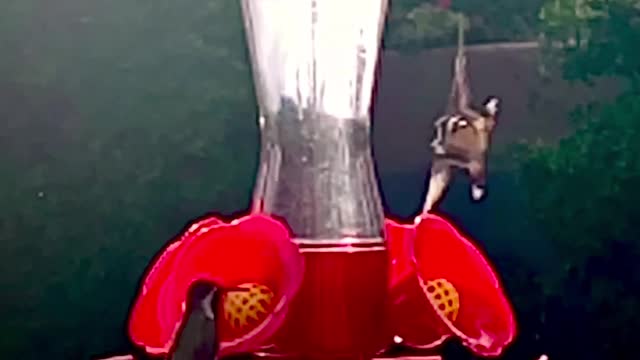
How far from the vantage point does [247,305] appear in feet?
3.24

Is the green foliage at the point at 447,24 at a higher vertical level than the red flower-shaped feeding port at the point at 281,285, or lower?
higher

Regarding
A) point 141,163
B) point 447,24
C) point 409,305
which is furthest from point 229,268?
point 447,24

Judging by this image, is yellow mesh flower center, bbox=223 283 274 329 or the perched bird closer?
yellow mesh flower center, bbox=223 283 274 329

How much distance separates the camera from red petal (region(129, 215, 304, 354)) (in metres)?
0.97

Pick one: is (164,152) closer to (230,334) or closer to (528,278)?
(528,278)

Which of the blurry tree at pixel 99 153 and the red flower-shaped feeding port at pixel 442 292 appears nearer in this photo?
the red flower-shaped feeding port at pixel 442 292

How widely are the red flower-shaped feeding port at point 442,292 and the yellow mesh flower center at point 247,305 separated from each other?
0.10m

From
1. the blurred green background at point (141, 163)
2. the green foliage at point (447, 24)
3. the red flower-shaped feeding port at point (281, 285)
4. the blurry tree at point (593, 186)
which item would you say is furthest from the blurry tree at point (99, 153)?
the red flower-shaped feeding port at point (281, 285)

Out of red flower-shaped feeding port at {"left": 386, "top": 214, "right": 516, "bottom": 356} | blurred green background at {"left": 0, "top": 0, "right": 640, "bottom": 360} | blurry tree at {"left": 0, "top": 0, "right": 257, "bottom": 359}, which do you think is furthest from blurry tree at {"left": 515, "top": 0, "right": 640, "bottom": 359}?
red flower-shaped feeding port at {"left": 386, "top": 214, "right": 516, "bottom": 356}

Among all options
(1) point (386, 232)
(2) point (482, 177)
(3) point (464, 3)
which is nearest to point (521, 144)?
(2) point (482, 177)

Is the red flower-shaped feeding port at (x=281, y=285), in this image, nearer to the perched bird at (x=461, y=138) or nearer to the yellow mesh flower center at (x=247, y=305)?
the yellow mesh flower center at (x=247, y=305)

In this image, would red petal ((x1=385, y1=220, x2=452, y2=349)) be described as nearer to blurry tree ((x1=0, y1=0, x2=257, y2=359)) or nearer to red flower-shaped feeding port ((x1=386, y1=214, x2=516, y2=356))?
red flower-shaped feeding port ((x1=386, y1=214, x2=516, y2=356))

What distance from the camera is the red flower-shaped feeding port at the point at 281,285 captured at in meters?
0.97

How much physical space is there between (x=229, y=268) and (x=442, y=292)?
6.8 inches
